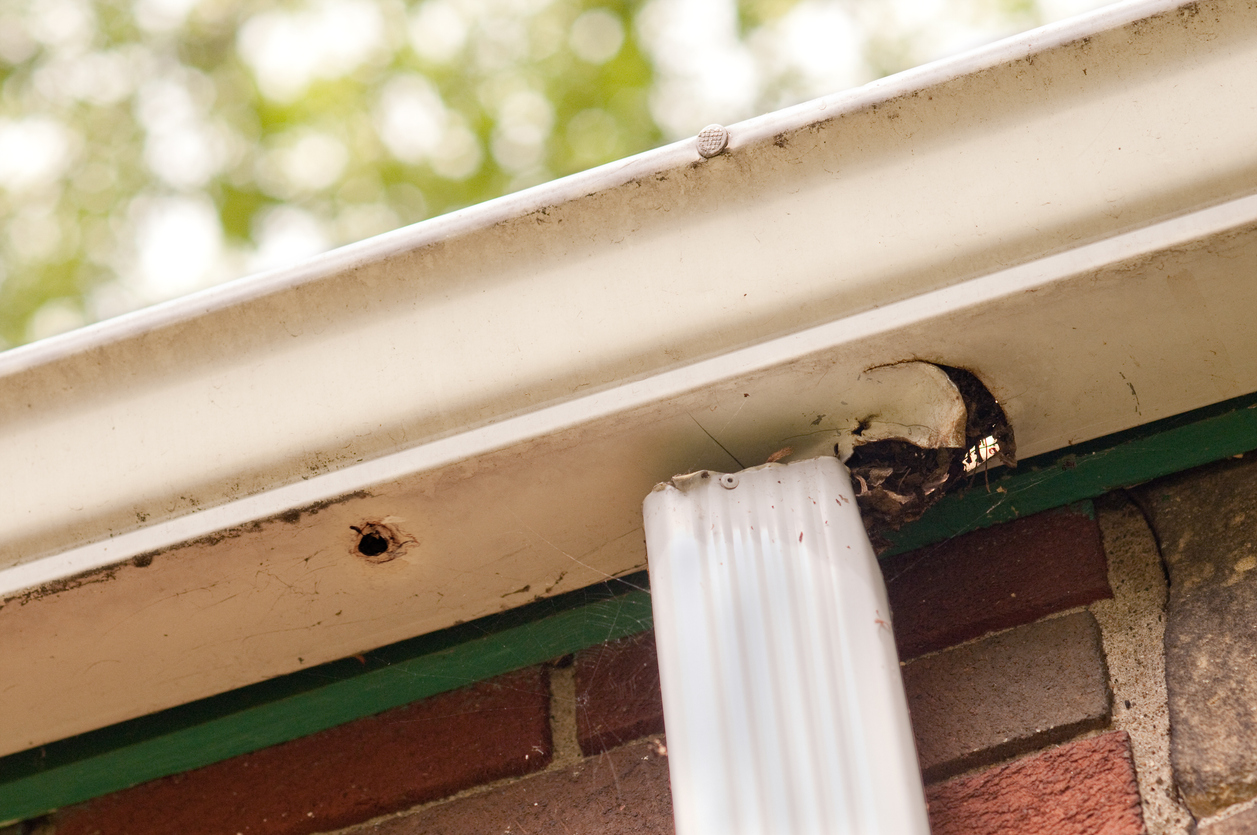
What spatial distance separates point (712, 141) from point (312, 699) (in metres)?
0.70

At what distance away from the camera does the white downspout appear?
0.61 m

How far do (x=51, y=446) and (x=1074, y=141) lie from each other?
89 cm

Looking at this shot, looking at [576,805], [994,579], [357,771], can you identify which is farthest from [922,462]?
[357,771]

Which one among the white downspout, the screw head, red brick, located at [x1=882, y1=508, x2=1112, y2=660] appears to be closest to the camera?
the white downspout

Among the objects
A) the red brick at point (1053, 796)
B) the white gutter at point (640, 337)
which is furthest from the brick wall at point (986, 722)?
the white gutter at point (640, 337)

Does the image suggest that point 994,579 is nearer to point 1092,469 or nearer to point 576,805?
point 1092,469

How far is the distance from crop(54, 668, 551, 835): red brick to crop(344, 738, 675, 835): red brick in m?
0.02

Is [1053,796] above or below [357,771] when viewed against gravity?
below

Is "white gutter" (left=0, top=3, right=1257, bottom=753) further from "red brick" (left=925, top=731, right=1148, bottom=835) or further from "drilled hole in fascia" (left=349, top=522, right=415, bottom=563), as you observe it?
"red brick" (left=925, top=731, right=1148, bottom=835)

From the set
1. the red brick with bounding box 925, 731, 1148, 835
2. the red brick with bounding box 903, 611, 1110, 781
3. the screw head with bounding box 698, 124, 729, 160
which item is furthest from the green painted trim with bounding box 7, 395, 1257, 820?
the screw head with bounding box 698, 124, 729, 160

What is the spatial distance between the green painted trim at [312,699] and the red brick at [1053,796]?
34cm

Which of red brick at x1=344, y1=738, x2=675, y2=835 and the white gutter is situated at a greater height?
the white gutter

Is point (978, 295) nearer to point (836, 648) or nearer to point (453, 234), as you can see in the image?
point (836, 648)

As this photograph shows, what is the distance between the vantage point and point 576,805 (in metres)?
0.87
